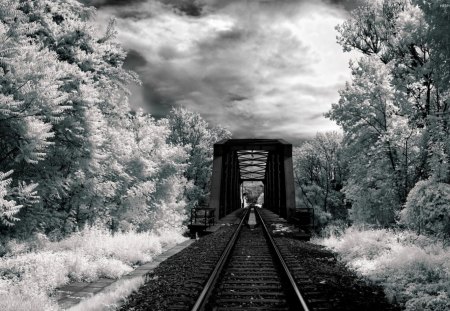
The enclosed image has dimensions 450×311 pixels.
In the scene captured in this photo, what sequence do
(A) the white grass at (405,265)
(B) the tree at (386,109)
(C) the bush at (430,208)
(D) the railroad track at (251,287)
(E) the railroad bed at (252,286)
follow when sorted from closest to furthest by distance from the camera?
(D) the railroad track at (251,287), (E) the railroad bed at (252,286), (A) the white grass at (405,265), (C) the bush at (430,208), (B) the tree at (386,109)

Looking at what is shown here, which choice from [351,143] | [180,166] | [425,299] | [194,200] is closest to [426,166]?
[351,143]

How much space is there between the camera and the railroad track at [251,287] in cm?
530

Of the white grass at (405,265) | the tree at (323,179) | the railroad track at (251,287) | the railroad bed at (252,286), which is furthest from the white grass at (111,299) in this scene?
the tree at (323,179)

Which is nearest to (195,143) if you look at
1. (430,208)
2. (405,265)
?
(430,208)

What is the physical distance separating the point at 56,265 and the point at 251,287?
4.23m

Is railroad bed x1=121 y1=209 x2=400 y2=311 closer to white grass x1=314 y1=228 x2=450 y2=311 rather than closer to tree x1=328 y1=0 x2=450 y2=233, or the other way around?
white grass x1=314 y1=228 x2=450 y2=311

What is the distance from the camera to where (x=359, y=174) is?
2155cm

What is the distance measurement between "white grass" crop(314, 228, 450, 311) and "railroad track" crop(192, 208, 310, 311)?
5.87 ft

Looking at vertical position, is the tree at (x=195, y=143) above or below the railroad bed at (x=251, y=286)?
above

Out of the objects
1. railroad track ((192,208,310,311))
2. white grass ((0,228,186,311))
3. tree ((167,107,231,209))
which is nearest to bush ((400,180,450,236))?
railroad track ((192,208,310,311))

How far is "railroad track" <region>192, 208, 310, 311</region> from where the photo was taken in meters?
5.30

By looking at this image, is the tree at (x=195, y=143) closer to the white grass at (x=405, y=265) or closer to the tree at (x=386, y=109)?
the tree at (x=386, y=109)

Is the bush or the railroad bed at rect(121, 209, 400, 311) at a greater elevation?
the bush

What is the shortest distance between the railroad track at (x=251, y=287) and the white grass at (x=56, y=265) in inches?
97.9
